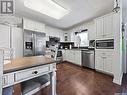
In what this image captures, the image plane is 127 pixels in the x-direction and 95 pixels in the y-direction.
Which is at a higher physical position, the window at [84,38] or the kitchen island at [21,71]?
the window at [84,38]

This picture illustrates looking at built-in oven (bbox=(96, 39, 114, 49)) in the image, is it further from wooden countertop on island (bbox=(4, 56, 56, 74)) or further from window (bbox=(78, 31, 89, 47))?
wooden countertop on island (bbox=(4, 56, 56, 74))

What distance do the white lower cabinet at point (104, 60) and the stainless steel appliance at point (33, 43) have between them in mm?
2596

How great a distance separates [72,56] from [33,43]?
7.82 feet

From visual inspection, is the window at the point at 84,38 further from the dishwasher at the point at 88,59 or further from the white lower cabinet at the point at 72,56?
the dishwasher at the point at 88,59

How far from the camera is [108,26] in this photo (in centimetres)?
307

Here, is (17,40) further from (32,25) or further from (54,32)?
(54,32)

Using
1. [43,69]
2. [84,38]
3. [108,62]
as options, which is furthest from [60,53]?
[43,69]

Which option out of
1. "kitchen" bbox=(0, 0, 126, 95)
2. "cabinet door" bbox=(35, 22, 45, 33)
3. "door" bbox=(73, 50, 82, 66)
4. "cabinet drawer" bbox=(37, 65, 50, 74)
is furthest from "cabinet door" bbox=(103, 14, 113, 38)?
"cabinet door" bbox=(35, 22, 45, 33)

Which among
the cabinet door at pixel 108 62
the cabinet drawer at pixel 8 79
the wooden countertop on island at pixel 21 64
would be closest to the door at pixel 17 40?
the wooden countertop on island at pixel 21 64

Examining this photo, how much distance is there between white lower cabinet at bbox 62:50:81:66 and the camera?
4.73 meters

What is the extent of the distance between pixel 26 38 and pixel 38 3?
167 centimetres

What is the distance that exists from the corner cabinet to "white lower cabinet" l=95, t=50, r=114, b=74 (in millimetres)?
569

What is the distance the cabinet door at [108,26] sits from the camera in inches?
117

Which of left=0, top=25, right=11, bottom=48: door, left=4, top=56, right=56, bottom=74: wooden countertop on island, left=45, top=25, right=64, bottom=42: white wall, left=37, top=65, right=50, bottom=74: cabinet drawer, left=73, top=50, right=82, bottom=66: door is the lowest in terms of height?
left=73, top=50, right=82, bottom=66: door
